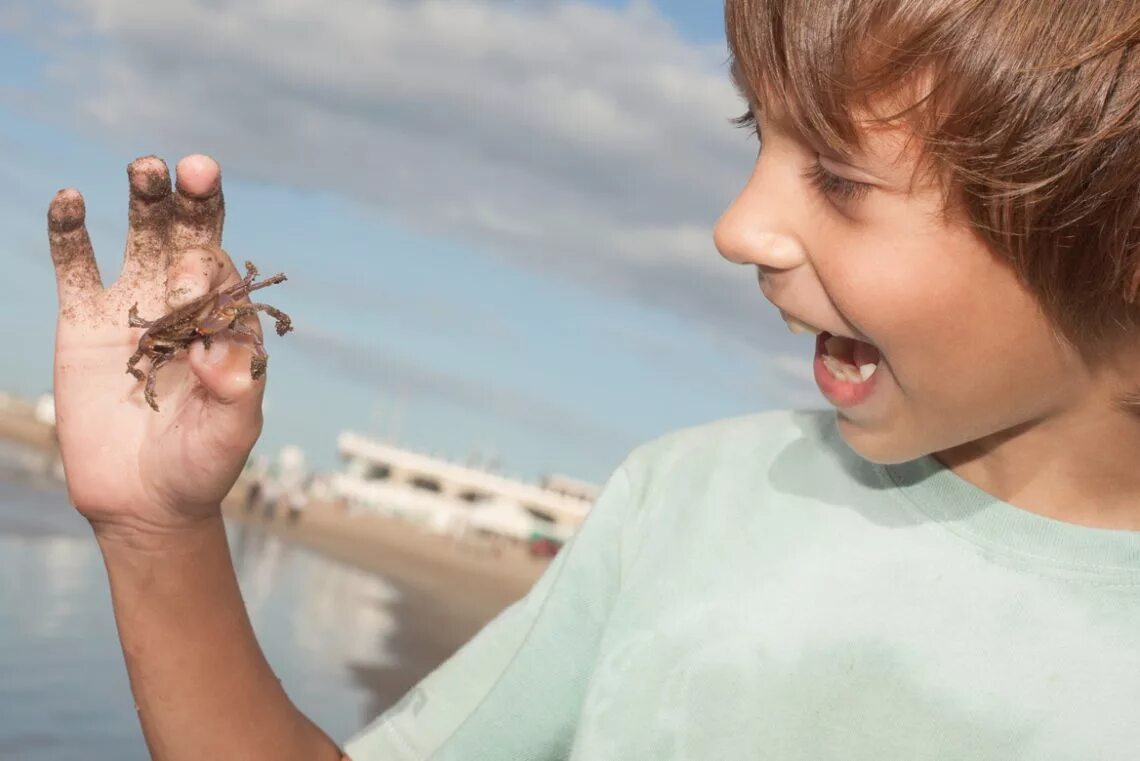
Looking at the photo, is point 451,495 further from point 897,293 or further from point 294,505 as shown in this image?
point 897,293

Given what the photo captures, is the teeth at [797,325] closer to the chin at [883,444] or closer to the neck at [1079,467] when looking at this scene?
the chin at [883,444]

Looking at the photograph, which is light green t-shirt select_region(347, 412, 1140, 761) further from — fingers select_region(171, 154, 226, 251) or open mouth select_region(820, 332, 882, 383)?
fingers select_region(171, 154, 226, 251)

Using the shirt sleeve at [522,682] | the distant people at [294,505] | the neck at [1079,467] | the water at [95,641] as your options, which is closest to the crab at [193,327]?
the shirt sleeve at [522,682]

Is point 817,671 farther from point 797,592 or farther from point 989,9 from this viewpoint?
point 989,9

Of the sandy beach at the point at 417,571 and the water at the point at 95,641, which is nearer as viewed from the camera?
the water at the point at 95,641

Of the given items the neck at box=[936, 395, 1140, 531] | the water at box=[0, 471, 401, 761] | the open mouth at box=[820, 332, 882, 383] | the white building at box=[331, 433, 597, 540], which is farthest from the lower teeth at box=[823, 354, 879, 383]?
the white building at box=[331, 433, 597, 540]

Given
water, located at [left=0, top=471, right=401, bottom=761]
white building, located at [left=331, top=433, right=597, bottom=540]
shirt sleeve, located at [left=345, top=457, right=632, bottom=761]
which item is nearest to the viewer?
shirt sleeve, located at [left=345, top=457, right=632, bottom=761]

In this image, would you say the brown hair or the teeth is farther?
the teeth

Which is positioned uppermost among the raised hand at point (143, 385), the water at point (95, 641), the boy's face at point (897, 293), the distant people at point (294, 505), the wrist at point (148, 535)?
the boy's face at point (897, 293)
